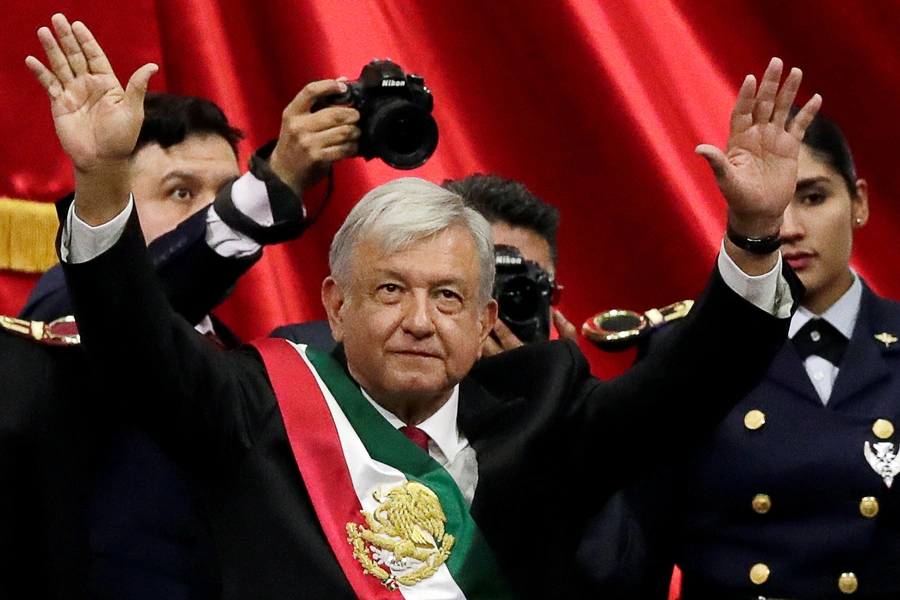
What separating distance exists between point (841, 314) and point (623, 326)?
25 cm

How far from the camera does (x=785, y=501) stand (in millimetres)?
1661

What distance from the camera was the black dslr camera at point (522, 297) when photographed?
67.9 inches

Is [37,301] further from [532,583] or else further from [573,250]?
[573,250]

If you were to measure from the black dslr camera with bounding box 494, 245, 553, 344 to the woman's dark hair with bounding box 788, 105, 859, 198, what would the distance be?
367mm

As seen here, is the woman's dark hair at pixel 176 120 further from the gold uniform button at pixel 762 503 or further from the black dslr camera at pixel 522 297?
the gold uniform button at pixel 762 503

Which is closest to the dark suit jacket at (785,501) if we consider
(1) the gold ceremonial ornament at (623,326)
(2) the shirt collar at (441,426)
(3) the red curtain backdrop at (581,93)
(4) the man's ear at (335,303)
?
(1) the gold ceremonial ornament at (623,326)

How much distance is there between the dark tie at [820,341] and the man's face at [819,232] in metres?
0.03

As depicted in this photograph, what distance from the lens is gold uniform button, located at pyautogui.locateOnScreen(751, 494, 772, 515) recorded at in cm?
166

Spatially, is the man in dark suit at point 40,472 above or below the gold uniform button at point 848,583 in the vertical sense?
above

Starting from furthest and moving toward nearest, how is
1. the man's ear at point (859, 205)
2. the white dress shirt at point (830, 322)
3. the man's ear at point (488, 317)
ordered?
the man's ear at point (859, 205)
the white dress shirt at point (830, 322)
the man's ear at point (488, 317)

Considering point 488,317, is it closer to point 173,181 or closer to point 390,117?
point 390,117

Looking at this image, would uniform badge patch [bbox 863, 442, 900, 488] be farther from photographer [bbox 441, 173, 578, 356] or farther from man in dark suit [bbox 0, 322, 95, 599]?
man in dark suit [bbox 0, 322, 95, 599]

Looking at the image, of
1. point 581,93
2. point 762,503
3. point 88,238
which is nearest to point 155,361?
point 88,238

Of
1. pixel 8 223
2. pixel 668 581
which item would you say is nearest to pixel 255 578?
pixel 668 581
